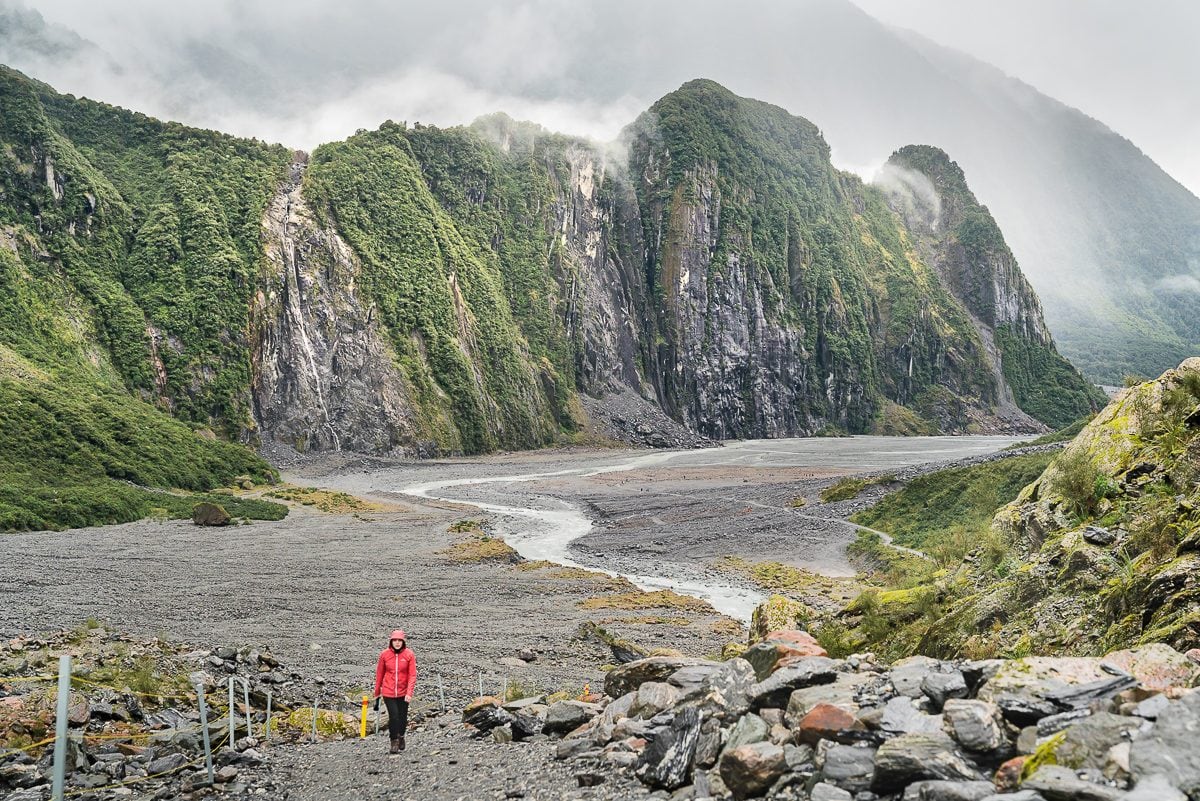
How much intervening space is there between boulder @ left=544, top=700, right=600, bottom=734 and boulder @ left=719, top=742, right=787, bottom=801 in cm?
383

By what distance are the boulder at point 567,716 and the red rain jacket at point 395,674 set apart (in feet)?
6.56

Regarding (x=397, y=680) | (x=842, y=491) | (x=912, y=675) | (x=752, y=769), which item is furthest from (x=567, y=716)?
(x=842, y=491)

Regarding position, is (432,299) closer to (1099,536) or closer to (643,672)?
(643,672)

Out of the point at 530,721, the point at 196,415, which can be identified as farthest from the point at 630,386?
the point at 530,721

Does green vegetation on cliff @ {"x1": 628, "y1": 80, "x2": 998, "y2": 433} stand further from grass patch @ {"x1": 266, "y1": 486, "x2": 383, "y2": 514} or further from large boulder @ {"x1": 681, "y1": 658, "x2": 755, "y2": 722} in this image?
large boulder @ {"x1": 681, "y1": 658, "x2": 755, "y2": 722}

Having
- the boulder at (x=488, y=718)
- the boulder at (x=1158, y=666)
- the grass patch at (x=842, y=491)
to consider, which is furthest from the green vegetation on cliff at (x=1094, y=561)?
the grass patch at (x=842, y=491)

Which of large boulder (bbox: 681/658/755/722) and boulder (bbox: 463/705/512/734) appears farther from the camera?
boulder (bbox: 463/705/512/734)

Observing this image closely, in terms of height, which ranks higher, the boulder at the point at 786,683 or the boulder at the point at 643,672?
the boulder at the point at 786,683

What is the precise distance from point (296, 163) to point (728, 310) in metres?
97.5

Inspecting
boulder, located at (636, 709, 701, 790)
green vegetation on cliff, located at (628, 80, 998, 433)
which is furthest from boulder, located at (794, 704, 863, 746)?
green vegetation on cliff, located at (628, 80, 998, 433)

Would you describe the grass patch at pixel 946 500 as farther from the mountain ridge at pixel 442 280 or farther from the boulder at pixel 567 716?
the mountain ridge at pixel 442 280

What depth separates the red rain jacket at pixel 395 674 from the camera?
9.99 meters

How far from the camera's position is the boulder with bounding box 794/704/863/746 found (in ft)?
18.3

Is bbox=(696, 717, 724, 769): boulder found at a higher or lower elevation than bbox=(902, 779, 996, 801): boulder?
lower
